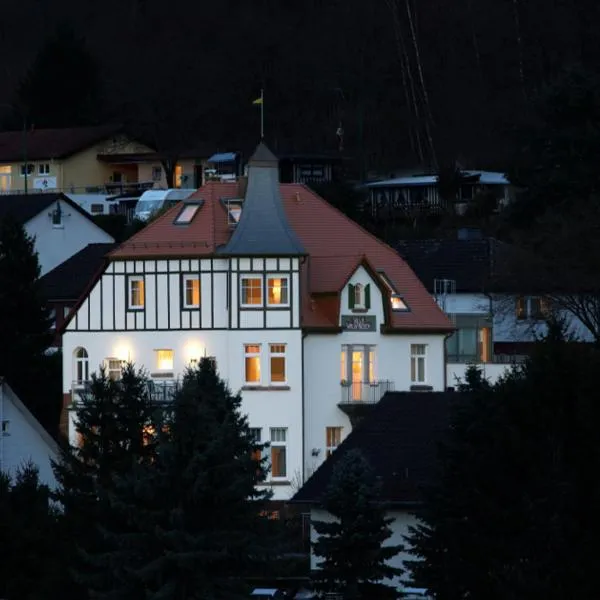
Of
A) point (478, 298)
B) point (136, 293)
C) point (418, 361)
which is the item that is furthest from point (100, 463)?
point (478, 298)

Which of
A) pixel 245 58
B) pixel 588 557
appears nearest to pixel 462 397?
pixel 588 557

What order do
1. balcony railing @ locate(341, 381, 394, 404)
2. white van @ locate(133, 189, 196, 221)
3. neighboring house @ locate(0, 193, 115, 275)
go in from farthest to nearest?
1. white van @ locate(133, 189, 196, 221)
2. neighboring house @ locate(0, 193, 115, 275)
3. balcony railing @ locate(341, 381, 394, 404)

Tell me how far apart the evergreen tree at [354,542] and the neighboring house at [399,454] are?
0.81 meters

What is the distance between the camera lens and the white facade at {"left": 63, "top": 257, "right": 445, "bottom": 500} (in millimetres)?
68375

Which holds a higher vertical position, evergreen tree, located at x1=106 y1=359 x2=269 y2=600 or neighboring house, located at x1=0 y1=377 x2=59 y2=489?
neighboring house, located at x1=0 y1=377 x2=59 y2=489

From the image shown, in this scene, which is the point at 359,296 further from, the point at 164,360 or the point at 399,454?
the point at 399,454

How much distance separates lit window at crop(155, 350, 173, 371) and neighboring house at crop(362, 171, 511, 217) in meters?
29.4

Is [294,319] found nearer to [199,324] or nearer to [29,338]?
[199,324]

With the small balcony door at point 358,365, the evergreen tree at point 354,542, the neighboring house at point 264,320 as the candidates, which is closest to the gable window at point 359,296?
the neighboring house at point 264,320

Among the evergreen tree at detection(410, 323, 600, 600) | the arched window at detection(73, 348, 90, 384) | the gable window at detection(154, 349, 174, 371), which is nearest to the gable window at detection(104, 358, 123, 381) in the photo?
the arched window at detection(73, 348, 90, 384)

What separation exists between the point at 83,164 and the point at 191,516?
219 ft

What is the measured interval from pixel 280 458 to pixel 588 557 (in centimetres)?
2211

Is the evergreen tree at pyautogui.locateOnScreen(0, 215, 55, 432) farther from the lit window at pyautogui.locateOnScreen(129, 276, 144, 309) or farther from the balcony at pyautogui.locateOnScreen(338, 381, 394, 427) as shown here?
the balcony at pyautogui.locateOnScreen(338, 381, 394, 427)

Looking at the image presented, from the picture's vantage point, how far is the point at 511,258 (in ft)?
247
